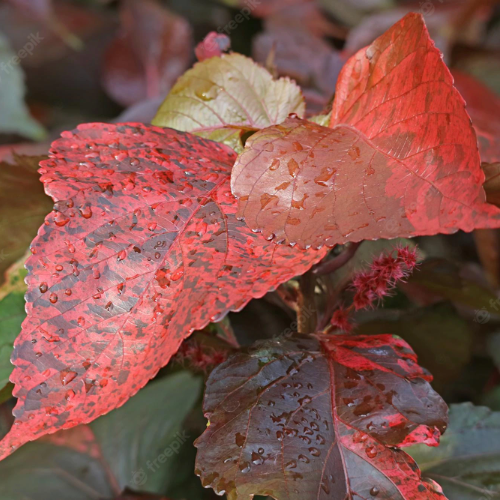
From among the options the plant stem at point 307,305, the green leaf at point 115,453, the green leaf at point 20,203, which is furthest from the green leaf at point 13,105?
the plant stem at point 307,305

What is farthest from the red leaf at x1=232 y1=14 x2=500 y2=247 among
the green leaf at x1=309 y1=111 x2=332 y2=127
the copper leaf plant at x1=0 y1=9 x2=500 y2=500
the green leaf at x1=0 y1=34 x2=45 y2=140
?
the green leaf at x1=0 y1=34 x2=45 y2=140

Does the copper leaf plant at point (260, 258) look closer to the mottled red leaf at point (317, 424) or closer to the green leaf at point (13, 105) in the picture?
the mottled red leaf at point (317, 424)

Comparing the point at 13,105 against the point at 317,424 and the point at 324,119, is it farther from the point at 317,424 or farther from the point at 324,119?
the point at 317,424

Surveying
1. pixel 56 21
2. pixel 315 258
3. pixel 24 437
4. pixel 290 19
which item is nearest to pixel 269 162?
pixel 315 258

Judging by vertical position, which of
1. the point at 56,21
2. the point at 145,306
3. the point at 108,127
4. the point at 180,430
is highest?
the point at 56,21

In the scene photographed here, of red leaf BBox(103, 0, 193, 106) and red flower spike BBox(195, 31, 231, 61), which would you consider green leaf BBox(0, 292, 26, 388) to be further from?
red leaf BBox(103, 0, 193, 106)

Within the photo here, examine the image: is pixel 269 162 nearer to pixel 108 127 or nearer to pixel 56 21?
pixel 108 127
